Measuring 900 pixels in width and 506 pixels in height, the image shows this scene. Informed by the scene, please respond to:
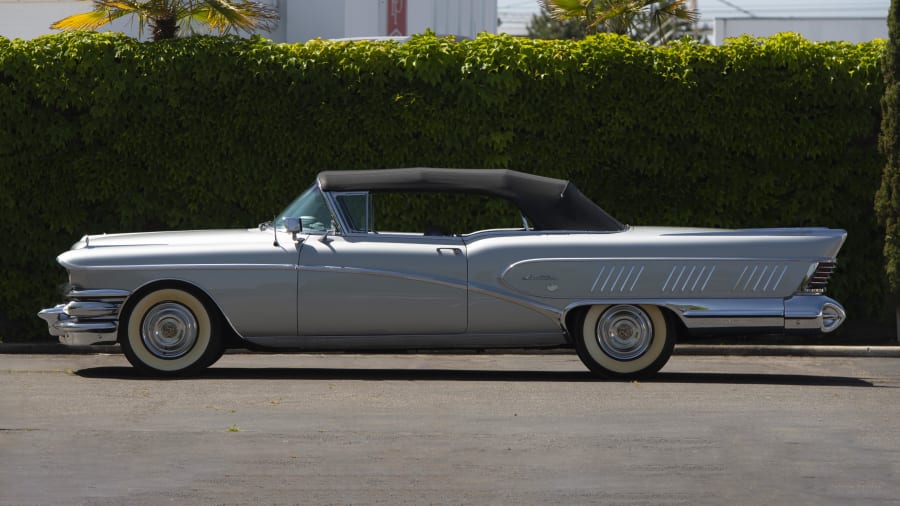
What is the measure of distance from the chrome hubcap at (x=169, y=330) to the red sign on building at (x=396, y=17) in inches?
1052

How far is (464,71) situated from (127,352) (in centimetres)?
525

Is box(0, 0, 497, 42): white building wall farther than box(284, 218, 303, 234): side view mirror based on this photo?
Yes

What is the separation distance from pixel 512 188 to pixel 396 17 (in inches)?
1061

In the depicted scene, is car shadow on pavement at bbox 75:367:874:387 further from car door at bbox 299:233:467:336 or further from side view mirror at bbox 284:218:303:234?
side view mirror at bbox 284:218:303:234

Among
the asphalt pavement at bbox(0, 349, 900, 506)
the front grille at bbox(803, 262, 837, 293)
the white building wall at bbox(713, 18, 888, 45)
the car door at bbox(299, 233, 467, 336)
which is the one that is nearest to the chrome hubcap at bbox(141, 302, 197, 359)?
the asphalt pavement at bbox(0, 349, 900, 506)

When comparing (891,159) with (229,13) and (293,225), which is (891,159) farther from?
(229,13)

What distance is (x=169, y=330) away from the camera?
10.5 m

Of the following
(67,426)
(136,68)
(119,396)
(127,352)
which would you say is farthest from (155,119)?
(67,426)

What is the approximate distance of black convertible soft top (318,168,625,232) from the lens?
10789mm

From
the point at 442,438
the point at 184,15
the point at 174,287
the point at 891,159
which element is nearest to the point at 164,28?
the point at 184,15

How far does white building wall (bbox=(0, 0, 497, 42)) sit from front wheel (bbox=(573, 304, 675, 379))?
1512 cm

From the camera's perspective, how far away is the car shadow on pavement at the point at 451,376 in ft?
35.2

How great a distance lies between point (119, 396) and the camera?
939 centimetres

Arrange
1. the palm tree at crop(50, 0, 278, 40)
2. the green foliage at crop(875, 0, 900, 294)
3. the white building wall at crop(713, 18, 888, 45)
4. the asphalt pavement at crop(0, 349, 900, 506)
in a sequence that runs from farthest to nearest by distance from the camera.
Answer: the white building wall at crop(713, 18, 888, 45), the palm tree at crop(50, 0, 278, 40), the green foliage at crop(875, 0, 900, 294), the asphalt pavement at crop(0, 349, 900, 506)
